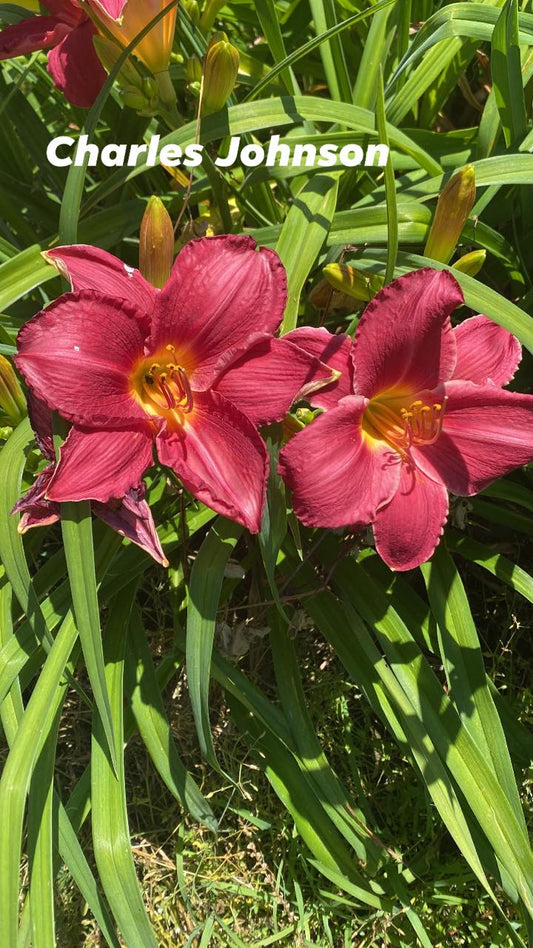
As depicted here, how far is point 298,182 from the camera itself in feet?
4.51

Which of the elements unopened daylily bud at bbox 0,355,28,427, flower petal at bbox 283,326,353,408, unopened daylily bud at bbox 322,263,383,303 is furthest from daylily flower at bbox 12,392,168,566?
unopened daylily bud at bbox 322,263,383,303

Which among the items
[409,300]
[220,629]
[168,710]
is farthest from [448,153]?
[168,710]

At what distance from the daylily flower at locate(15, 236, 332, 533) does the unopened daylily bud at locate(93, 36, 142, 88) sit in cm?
29

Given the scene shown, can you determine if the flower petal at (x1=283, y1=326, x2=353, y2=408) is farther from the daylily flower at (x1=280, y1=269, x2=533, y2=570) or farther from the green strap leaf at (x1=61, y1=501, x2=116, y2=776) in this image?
the green strap leaf at (x1=61, y1=501, x2=116, y2=776)

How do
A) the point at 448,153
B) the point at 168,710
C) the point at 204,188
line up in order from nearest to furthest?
the point at 204,188 → the point at 448,153 → the point at 168,710

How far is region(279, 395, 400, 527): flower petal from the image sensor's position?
2.89 ft

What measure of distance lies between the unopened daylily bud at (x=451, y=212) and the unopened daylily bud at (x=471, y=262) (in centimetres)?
2

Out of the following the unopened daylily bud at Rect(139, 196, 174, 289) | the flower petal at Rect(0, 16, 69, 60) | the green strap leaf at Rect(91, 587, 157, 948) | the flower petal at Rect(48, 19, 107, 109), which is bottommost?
the green strap leaf at Rect(91, 587, 157, 948)

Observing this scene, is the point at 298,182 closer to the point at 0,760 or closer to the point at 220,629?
the point at 220,629

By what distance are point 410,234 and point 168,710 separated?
0.97 metres

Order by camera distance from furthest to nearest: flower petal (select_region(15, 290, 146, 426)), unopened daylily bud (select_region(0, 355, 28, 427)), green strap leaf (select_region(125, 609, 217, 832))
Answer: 1. green strap leaf (select_region(125, 609, 217, 832))
2. unopened daylily bud (select_region(0, 355, 28, 427))
3. flower petal (select_region(15, 290, 146, 426))

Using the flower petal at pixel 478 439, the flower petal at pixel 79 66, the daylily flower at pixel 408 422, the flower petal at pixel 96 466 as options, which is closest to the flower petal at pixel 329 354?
the daylily flower at pixel 408 422

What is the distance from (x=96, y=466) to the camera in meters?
0.85

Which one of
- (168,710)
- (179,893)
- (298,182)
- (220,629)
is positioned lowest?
(179,893)
